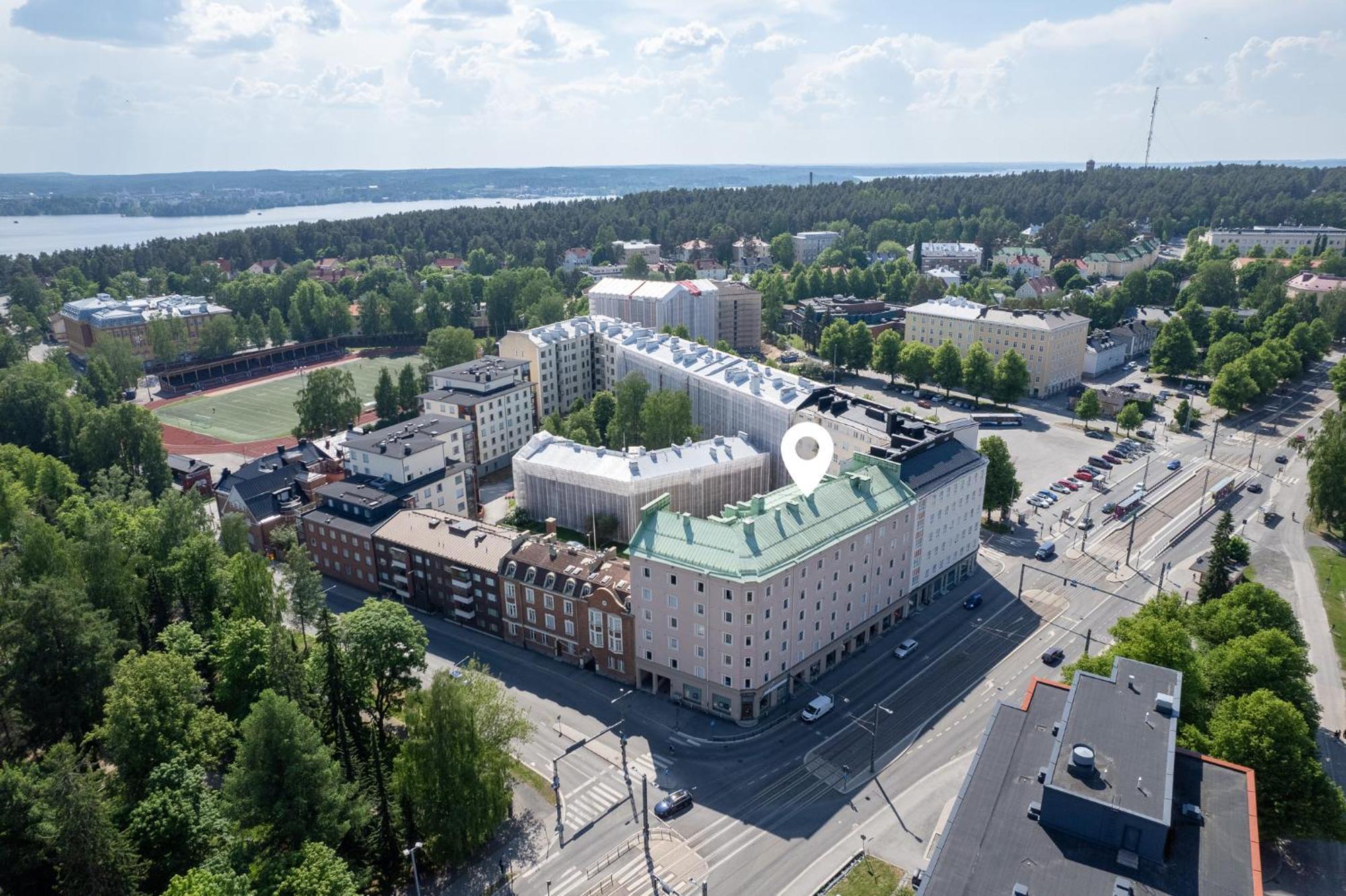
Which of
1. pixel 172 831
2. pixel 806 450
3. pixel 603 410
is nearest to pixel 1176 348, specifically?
pixel 806 450

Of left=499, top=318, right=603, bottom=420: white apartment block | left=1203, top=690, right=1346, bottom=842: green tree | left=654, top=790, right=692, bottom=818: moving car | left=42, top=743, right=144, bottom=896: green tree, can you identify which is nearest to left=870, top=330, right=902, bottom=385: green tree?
left=499, top=318, right=603, bottom=420: white apartment block

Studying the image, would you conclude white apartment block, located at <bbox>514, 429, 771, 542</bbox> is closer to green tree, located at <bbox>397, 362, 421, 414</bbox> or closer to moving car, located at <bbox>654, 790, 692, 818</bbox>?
moving car, located at <bbox>654, 790, 692, 818</bbox>

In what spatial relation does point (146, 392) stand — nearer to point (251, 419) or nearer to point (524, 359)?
point (251, 419)

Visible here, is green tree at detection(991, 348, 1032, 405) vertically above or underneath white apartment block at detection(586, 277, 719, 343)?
underneath

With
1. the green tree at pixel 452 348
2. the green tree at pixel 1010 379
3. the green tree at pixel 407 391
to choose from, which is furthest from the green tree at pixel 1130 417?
the green tree at pixel 407 391

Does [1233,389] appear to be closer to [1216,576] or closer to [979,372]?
[979,372]

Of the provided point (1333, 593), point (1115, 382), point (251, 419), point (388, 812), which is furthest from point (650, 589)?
point (1115, 382)
